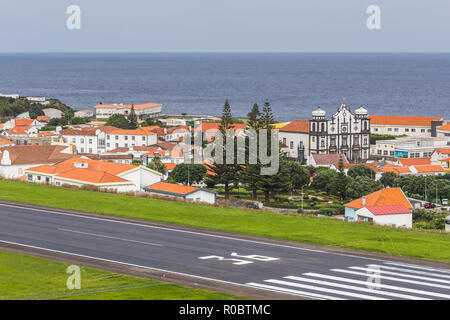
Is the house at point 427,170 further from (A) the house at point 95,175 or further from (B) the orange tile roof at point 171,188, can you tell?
(B) the orange tile roof at point 171,188

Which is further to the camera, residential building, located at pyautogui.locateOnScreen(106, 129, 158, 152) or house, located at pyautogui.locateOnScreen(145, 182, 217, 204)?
residential building, located at pyautogui.locateOnScreen(106, 129, 158, 152)

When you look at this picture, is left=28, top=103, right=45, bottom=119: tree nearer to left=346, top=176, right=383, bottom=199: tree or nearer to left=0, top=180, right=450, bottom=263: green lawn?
left=346, top=176, right=383, bottom=199: tree

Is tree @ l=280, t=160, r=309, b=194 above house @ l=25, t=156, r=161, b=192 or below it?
below

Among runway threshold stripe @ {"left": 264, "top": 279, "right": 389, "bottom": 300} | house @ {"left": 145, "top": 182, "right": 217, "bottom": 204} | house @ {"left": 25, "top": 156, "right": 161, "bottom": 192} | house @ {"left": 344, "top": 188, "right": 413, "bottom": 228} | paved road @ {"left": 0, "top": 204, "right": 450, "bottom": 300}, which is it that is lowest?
house @ {"left": 344, "top": 188, "right": 413, "bottom": 228}

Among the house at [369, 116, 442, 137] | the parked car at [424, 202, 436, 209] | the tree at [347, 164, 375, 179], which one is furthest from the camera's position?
the house at [369, 116, 442, 137]

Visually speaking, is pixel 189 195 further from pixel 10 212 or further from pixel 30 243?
pixel 30 243

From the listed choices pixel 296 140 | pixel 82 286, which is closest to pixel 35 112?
pixel 296 140

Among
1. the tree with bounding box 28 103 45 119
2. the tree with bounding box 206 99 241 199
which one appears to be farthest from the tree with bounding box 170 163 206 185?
the tree with bounding box 28 103 45 119
